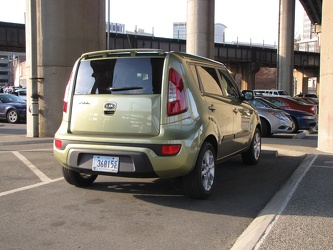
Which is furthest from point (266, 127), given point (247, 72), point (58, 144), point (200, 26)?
point (247, 72)

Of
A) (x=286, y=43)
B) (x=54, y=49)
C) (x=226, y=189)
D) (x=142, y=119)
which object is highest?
(x=286, y=43)

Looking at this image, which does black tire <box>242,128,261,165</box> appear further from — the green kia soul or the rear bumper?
the rear bumper

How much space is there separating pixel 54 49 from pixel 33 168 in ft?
17.3

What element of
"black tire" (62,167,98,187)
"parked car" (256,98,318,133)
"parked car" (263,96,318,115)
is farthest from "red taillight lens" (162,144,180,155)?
"parked car" (263,96,318,115)

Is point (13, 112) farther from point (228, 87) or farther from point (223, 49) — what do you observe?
point (223, 49)

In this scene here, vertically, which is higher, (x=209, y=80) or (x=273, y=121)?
(x=209, y=80)

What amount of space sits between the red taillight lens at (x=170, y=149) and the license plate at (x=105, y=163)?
61cm

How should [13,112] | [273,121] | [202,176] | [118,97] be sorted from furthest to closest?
[13,112], [273,121], [202,176], [118,97]

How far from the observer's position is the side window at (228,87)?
6.29 metres

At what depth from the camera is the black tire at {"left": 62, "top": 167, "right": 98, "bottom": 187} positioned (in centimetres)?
562

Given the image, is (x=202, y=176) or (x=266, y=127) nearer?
(x=202, y=176)

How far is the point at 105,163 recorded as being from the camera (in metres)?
4.80

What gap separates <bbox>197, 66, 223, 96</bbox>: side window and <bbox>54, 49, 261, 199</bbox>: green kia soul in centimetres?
3

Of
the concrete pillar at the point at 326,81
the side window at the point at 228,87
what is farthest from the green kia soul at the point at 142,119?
the concrete pillar at the point at 326,81
